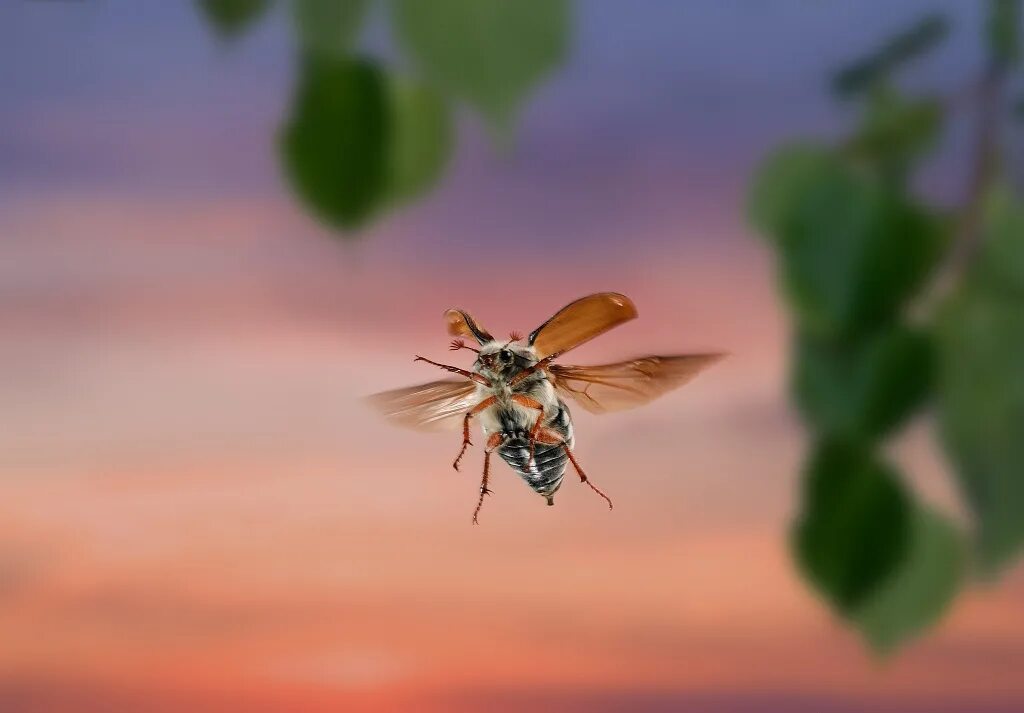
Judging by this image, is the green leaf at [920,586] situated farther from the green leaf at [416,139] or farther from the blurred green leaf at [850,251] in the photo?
the green leaf at [416,139]

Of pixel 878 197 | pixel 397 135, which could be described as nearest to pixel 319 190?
pixel 397 135

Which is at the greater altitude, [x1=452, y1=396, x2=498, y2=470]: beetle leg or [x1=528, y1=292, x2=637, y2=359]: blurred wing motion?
[x1=452, y1=396, x2=498, y2=470]: beetle leg

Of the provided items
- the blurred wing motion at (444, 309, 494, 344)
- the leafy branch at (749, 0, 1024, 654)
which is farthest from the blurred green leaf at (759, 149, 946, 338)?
the blurred wing motion at (444, 309, 494, 344)

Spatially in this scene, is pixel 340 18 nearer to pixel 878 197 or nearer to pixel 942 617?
pixel 878 197

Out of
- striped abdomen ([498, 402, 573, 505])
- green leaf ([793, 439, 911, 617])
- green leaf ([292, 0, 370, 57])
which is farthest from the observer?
striped abdomen ([498, 402, 573, 505])

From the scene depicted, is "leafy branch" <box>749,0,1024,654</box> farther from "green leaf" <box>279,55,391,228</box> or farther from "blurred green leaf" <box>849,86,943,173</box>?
"green leaf" <box>279,55,391,228</box>

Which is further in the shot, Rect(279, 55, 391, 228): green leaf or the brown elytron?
the brown elytron

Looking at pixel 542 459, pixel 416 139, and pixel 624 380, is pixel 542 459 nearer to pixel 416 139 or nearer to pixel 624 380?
pixel 624 380
